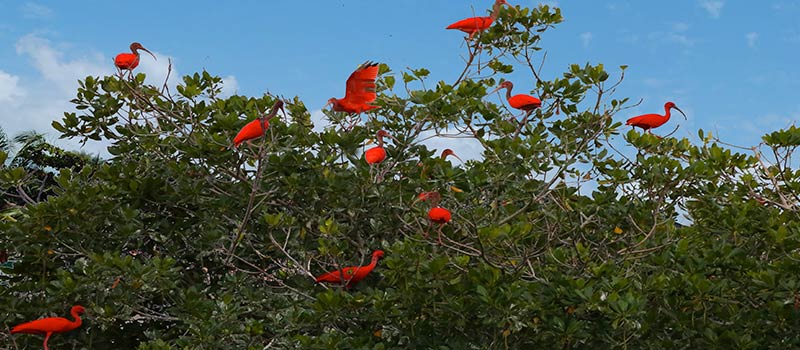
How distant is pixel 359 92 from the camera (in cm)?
560

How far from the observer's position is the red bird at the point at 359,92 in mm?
5512

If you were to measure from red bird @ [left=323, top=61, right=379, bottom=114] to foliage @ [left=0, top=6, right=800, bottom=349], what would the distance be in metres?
0.20

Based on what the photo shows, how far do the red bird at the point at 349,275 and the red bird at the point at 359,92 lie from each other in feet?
3.20

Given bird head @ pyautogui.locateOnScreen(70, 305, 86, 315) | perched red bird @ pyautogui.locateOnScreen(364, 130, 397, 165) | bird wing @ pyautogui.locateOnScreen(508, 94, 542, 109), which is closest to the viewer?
perched red bird @ pyautogui.locateOnScreen(364, 130, 397, 165)

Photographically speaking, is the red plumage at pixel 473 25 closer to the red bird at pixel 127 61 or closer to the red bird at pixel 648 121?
the red bird at pixel 648 121

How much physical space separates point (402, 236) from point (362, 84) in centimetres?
105

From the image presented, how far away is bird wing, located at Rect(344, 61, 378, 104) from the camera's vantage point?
5.50 m

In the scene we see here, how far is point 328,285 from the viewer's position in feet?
18.0

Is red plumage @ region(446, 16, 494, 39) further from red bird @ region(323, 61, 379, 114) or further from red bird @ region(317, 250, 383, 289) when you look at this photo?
red bird @ region(317, 250, 383, 289)

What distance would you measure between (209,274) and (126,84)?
55.9 inches

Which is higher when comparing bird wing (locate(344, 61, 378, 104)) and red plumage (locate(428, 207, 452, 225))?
bird wing (locate(344, 61, 378, 104))

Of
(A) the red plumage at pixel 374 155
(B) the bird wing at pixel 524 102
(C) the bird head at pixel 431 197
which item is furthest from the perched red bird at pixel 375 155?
(B) the bird wing at pixel 524 102

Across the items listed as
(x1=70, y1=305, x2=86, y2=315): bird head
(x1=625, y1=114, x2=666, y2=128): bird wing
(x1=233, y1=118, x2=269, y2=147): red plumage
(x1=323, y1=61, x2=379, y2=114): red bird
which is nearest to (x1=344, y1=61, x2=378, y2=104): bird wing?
(x1=323, y1=61, x2=379, y2=114): red bird

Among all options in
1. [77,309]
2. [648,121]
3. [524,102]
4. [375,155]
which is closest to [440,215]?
[375,155]
